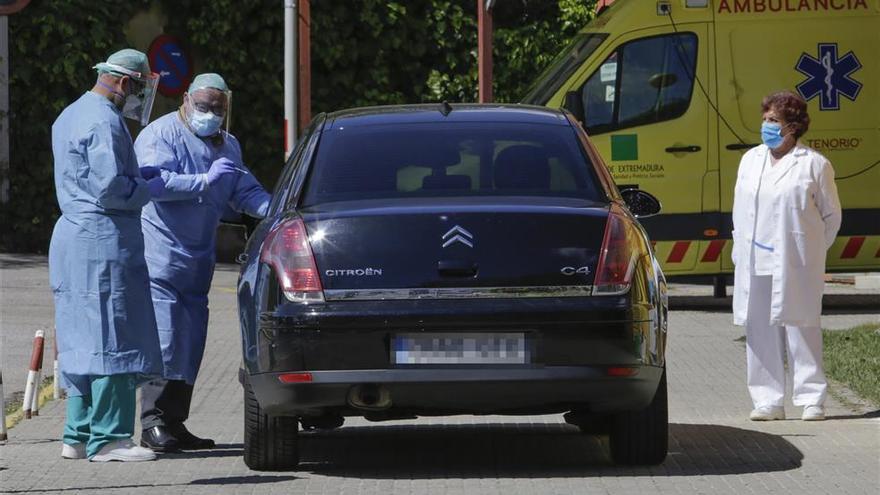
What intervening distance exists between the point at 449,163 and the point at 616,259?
94 centimetres

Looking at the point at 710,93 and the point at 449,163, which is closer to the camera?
the point at 449,163

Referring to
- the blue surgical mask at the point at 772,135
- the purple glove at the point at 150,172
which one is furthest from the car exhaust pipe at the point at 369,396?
the blue surgical mask at the point at 772,135

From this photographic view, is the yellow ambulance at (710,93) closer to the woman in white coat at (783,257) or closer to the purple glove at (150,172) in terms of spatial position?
the woman in white coat at (783,257)

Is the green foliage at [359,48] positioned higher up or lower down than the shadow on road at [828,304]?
higher up

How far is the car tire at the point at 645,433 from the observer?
7.95 metres

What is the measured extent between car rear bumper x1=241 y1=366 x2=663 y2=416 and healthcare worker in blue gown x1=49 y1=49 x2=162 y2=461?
0.74 meters

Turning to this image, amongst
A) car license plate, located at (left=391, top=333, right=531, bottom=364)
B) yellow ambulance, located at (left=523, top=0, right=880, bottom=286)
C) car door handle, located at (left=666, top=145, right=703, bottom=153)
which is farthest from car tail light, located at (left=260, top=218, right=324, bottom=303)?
car door handle, located at (left=666, top=145, right=703, bottom=153)

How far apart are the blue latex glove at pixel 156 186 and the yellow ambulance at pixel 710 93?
7.87m

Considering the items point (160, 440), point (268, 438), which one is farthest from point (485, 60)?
point (268, 438)

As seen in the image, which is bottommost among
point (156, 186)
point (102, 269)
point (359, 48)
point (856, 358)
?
point (856, 358)

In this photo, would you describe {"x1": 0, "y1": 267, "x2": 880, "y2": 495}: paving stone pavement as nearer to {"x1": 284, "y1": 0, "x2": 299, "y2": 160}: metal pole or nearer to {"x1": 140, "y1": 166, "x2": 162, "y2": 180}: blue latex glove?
{"x1": 140, "y1": 166, "x2": 162, "y2": 180}: blue latex glove

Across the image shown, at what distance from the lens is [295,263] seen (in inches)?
293

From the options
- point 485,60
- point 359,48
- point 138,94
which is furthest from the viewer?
point 359,48

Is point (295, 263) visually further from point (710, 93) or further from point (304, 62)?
point (304, 62)
